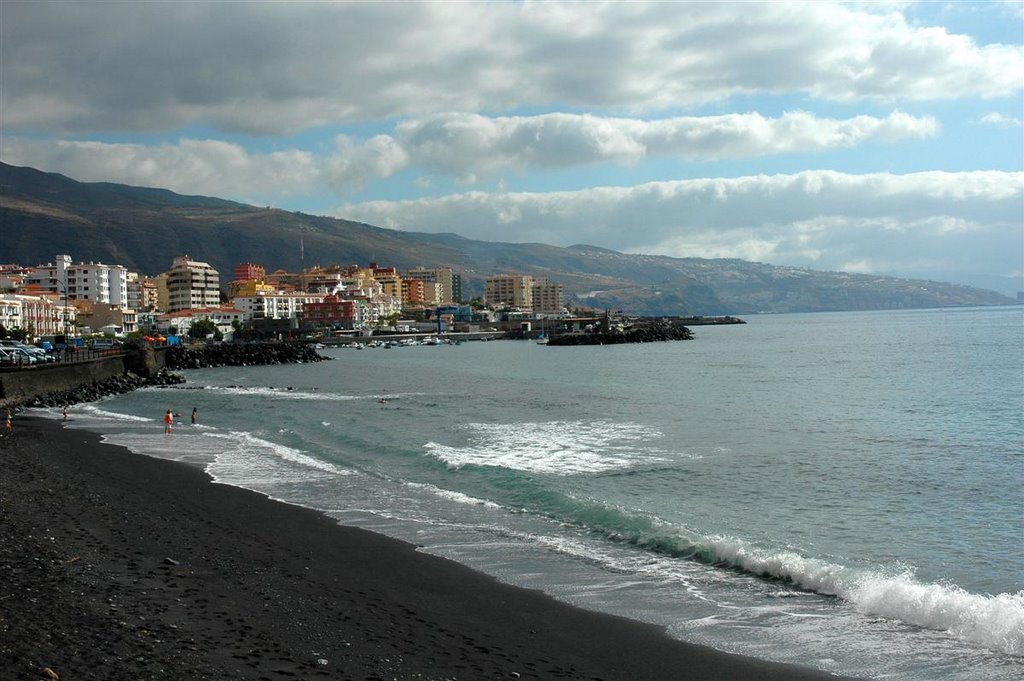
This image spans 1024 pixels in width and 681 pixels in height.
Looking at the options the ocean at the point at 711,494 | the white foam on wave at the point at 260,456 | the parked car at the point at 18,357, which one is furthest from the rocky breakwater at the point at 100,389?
the white foam on wave at the point at 260,456

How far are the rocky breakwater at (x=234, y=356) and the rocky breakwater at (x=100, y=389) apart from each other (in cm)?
1737

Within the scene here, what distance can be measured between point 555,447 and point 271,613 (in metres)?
15.2

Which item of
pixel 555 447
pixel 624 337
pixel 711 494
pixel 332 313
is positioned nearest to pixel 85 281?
pixel 332 313

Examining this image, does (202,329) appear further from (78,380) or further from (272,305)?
(78,380)

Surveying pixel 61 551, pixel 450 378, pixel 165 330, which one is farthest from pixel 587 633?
pixel 165 330

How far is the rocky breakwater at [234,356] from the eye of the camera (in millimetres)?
76750

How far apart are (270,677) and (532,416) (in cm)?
2574

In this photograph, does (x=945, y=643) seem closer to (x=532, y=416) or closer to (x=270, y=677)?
(x=270, y=677)

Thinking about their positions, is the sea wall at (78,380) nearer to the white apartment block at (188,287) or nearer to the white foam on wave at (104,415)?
the white foam on wave at (104,415)

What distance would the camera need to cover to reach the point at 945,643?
904 centimetres

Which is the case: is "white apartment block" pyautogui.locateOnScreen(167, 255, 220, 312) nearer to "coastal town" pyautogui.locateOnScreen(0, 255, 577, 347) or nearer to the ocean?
"coastal town" pyautogui.locateOnScreen(0, 255, 577, 347)

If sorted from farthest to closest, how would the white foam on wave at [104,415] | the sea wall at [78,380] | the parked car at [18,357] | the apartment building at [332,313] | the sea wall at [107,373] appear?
the apartment building at [332,313] → the parked car at [18,357] → the sea wall at [107,373] → the sea wall at [78,380] → the white foam on wave at [104,415]

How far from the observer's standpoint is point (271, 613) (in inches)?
355

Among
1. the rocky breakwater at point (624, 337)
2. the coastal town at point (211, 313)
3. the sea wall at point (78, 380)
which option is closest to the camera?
the sea wall at point (78, 380)
